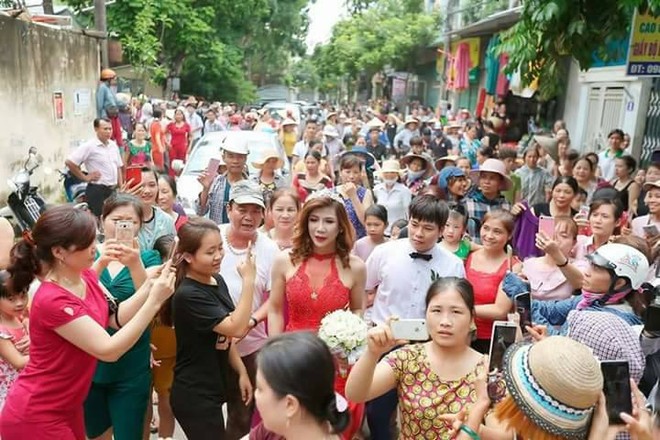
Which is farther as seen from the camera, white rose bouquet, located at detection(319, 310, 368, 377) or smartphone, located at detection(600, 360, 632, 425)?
white rose bouquet, located at detection(319, 310, 368, 377)

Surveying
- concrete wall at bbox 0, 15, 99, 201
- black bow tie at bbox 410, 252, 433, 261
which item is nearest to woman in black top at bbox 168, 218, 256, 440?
black bow tie at bbox 410, 252, 433, 261

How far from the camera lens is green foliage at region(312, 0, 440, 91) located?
90.8 feet

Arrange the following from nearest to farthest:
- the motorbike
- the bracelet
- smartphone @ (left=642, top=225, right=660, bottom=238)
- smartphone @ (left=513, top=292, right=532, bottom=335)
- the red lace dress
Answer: the bracelet
smartphone @ (left=513, top=292, right=532, bottom=335)
the red lace dress
smartphone @ (left=642, top=225, right=660, bottom=238)
the motorbike

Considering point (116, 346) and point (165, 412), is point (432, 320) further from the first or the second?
point (165, 412)

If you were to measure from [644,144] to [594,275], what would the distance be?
7993mm

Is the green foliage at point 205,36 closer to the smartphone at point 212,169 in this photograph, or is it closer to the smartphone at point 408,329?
the smartphone at point 212,169

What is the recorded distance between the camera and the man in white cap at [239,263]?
3582mm

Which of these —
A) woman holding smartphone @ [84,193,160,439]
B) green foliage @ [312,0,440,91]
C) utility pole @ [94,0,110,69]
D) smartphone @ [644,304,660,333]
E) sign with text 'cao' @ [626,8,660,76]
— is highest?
green foliage @ [312,0,440,91]

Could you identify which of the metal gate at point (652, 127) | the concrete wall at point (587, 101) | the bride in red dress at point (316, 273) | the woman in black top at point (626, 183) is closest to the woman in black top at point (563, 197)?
the woman in black top at point (626, 183)

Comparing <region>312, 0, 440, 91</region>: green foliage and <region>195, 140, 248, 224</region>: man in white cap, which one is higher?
<region>312, 0, 440, 91</region>: green foliage

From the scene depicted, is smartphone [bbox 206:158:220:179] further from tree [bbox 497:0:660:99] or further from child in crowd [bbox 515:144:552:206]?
child in crowd [bbox 515:144:552:206]

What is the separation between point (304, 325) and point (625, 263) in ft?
5.74

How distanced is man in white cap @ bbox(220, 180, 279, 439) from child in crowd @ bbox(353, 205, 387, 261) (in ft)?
3.92

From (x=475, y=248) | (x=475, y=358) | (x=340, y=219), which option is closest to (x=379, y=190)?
(x=475, y=248)
